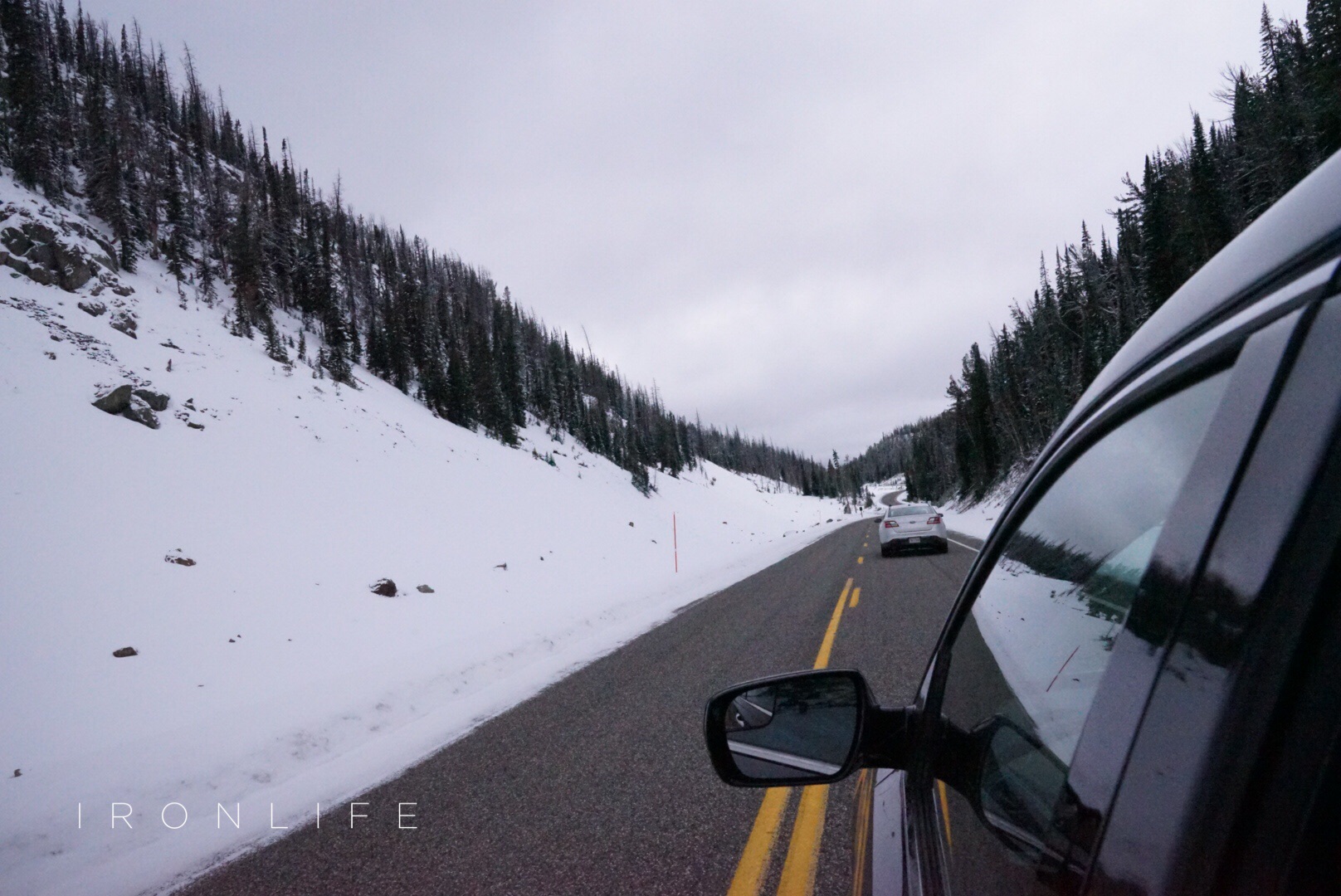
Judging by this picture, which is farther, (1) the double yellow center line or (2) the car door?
(1) the double yellow center line

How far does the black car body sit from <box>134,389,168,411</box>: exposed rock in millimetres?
18448

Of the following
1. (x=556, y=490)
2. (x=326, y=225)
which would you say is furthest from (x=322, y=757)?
(x=326, y=225)

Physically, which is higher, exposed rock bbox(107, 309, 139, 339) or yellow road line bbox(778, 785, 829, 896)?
exposed rock bbox(107, 309, 139, 339)

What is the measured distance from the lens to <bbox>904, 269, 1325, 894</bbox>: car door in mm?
700

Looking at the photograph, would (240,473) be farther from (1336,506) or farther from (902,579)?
(1336,506)

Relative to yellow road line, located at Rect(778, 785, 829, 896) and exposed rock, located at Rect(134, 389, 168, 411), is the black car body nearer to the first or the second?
yellow road line, located at Rect(778, 785, 829, 896)

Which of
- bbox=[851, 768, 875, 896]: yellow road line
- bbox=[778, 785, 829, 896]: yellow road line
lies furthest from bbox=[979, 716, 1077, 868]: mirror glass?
bbox=[778, 785, 829, 896]: yellow road line

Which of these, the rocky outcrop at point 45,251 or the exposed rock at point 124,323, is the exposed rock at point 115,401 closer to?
the exposed rock at point 124,323

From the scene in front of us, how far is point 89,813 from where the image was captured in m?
4.00

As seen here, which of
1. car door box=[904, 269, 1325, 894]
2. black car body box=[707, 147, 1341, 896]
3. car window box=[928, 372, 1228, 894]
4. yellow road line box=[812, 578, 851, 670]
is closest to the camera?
black car body box=[707, 147, 1341, 896]

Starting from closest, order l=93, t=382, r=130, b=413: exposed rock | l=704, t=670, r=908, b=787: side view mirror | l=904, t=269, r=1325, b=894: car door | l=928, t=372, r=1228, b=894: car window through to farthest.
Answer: l=904, t=269, r=1325, b=894: car door, l=928, t=372, r=1228, b=894: car window, l=704, t=670, r=908, b=787: side view mirror, l=93, t=382, r=130, b=413: exposed rock

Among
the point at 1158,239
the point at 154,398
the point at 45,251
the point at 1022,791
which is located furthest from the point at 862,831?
the point at 1158,239

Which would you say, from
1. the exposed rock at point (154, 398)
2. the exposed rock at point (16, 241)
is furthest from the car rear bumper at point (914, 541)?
the exposed rock at point (16, 241)

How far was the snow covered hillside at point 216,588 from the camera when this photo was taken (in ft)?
14.3
